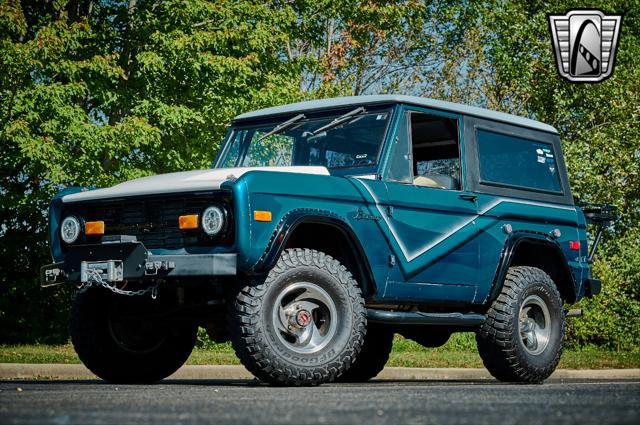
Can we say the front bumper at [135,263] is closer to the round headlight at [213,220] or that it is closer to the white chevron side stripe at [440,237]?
the round headlight at [213,220]

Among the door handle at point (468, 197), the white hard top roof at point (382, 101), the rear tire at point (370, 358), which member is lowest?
the rear tire at point (370, 358)

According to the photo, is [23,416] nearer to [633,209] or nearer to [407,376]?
[407,376]

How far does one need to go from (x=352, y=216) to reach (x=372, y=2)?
56.7 ft

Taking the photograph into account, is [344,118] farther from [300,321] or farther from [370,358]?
[370,358]

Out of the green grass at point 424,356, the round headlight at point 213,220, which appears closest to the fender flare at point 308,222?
the round headlight at point 213,220

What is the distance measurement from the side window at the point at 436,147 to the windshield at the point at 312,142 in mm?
682

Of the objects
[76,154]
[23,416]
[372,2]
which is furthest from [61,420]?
[372,2]

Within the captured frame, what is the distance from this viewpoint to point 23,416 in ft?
17.9

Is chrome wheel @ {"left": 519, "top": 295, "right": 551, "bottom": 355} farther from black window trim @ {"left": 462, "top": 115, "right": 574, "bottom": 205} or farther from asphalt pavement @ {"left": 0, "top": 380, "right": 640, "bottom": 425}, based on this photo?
asphalt pavement @ {"left": 0, "top": 380, "right": 640, "bottom": 425}

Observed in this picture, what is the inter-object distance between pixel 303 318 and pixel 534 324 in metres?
3.07

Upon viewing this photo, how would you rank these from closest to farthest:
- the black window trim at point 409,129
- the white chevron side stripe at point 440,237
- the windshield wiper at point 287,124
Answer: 1. the white chevron side stripe at point 440,237
2. the black window trim at point 409,129
3. the windshield wiper at point 287,124

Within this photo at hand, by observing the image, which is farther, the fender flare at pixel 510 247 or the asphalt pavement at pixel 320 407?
the fender flare at pixel 510 247

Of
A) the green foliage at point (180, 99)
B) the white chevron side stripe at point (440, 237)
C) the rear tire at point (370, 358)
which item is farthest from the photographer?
the green foliage at point (180, 99)

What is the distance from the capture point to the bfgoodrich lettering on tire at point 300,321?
8.33 m
